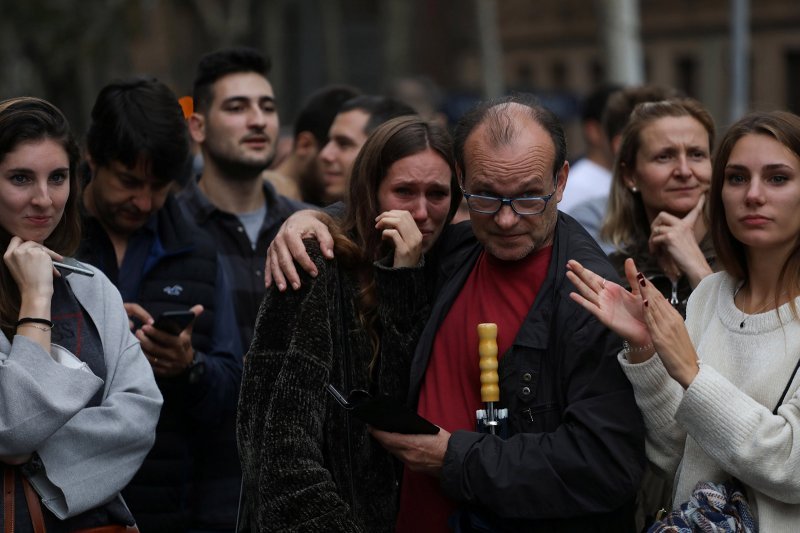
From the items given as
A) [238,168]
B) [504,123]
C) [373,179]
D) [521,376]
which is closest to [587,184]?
[238,168]

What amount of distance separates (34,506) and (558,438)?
156 centimetres

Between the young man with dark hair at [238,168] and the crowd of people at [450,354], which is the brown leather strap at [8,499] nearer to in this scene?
the crowd of people at [450,354]

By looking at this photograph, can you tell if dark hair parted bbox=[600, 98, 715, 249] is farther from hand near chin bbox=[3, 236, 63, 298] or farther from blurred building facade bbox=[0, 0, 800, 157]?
blurred building facade bbox=[0, 0, 800, 157]

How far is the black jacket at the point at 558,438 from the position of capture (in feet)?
12.3

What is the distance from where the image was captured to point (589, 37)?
1404 inches

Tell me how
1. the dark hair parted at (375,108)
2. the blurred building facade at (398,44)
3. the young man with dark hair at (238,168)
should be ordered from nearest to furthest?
1. the young man with dark hair at (238,168)
2. the dark hair parted at (375,108)
3. the blurred building facade at (398,44)

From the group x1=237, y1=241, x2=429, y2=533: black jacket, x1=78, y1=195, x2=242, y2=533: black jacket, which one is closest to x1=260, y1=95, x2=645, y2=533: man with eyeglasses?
x1=237, y1=241, x2=429, y2=533: black jacket

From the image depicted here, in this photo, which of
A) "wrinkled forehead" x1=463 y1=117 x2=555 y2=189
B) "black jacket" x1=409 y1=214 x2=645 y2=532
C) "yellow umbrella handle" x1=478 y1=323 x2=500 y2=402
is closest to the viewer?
"black jacket" x1=409 y1=214 x2=645 y2=532

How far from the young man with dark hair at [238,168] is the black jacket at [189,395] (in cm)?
44

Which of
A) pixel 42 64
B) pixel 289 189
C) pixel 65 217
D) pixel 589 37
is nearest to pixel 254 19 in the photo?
pixel 42 64

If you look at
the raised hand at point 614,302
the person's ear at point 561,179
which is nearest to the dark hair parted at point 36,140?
the person's ear at point 561,179

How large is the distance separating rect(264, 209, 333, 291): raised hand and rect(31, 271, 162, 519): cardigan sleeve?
0.52 metres

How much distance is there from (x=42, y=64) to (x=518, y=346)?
3146 cm

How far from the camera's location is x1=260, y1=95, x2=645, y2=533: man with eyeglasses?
3.77m
